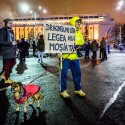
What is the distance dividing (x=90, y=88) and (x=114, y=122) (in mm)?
3759

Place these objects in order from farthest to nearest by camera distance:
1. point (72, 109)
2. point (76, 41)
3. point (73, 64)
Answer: point (76, 41), point (73, 64), point (72, 109)

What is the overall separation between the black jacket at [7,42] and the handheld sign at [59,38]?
6.73ft

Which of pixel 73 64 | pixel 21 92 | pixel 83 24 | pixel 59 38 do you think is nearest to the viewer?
pixel 21 92

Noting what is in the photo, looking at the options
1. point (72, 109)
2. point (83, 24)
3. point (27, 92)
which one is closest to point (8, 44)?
point (27, 92)

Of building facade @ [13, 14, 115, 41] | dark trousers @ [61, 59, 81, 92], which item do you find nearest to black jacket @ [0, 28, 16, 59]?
dark trousers @ [61, 59, 81, 92]

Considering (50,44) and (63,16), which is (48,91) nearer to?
(50,44)

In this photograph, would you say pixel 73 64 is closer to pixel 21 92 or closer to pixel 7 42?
pixel 21 92

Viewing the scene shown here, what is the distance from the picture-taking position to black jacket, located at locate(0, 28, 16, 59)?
941cm

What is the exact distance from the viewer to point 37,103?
22.7ft

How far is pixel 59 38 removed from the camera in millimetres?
7926

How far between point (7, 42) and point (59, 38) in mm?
2178

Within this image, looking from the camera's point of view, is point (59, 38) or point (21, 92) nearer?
point (21, 92)

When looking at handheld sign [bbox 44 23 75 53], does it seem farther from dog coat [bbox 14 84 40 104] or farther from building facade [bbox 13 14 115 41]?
building facade [bbox 13 14 115 41]

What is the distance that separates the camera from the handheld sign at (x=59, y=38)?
7.68 metres
